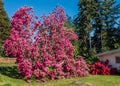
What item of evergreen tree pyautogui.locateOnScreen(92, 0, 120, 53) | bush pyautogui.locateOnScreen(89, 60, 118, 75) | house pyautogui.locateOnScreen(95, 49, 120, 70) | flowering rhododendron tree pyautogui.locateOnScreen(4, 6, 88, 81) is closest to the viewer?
flowering rhododendron tree pyautogui.locateOnScreen(4, 6, 88, 81)

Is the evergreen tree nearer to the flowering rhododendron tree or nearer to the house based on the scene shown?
the house

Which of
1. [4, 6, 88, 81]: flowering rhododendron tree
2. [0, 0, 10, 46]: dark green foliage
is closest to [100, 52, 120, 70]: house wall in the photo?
[4, 6, 88, 81]: flowering rhododendron tree

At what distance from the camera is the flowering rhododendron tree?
69.2 feet

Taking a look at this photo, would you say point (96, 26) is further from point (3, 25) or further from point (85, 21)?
point (3, 25)

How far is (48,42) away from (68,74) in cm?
319

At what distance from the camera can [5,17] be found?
62.0m

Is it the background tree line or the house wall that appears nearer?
the house wall

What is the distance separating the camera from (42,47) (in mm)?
21938

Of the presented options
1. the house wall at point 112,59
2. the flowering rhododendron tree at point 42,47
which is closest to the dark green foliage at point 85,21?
the house wall at point 112,59

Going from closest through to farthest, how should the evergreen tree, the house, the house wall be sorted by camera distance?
the house
the house wall
the evergreen tree

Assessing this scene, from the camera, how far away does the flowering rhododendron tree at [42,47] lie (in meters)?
21.1

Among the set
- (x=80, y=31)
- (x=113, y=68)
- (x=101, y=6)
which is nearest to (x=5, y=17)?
(x=80, y=31)

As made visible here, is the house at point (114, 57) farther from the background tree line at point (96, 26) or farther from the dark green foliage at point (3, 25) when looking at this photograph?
the dark green foliage at point (3, 25)

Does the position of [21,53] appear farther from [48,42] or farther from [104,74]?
[104,74]
